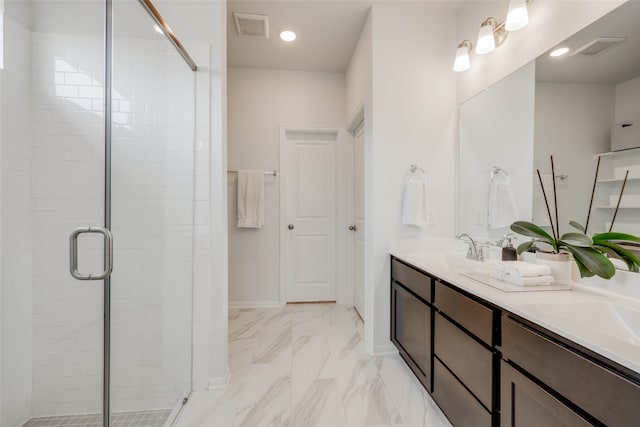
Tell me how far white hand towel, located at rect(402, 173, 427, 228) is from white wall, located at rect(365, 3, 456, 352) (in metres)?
0.07

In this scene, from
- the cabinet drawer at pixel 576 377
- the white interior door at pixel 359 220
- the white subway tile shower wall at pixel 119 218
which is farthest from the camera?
the white interior door at pixel 359 220

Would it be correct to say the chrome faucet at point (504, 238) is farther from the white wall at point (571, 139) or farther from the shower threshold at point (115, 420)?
the shower threshold at point (115, 420)

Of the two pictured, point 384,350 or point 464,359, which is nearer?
point 464,359

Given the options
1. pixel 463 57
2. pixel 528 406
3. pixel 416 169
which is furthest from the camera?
pixel 416 169

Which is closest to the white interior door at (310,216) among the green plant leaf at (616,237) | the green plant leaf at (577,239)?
the green plant leaf at (577,239)

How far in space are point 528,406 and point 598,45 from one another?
1540 mm

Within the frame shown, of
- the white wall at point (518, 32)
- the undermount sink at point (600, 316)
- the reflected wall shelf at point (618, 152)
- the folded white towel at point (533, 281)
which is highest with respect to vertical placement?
the white wall at point (518, 32)

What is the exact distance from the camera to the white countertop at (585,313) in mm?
774

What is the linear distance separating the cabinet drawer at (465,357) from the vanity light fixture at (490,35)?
65.3 inches

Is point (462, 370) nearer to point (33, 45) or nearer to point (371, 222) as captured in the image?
point (371, 222)

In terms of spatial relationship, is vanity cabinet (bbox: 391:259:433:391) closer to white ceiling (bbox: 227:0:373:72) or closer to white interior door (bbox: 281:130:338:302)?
white interior door (bbox: 281:130:338:302)

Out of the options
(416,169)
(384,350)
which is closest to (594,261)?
(416,169)

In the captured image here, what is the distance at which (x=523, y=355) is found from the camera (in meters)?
1.03

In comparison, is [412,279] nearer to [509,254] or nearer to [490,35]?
[509,254]
